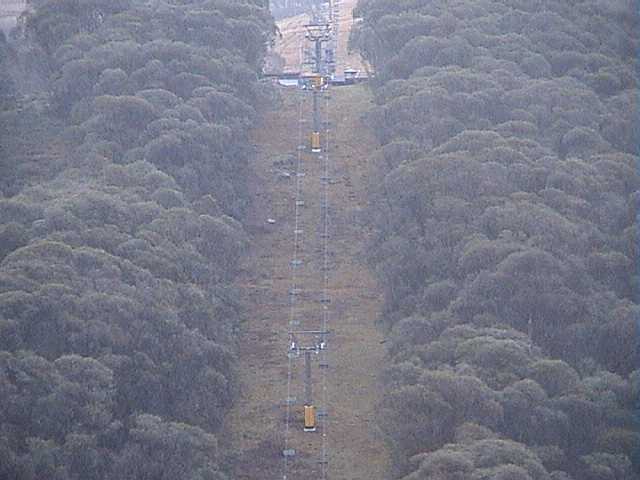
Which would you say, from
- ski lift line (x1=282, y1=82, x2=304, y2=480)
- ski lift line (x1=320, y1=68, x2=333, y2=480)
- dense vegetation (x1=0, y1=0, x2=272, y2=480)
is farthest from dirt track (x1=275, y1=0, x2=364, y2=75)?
ski lift line (x1=320, y1=68, x2=333, y2=480)

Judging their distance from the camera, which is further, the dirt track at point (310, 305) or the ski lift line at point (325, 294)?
the dirt track at point (310, 305)

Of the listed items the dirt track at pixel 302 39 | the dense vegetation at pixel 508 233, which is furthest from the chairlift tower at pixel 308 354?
the dirt track at pixel 302 39

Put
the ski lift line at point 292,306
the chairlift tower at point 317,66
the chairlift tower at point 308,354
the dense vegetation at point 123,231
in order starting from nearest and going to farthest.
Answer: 1. the dense vegetation at point 123,231
2. the ski lift line at point 292,306
3. the chairlift tower at point 308,354
4. the chairlift tower at point 317,66

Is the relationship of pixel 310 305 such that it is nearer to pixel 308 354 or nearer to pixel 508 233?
pixel 308 354

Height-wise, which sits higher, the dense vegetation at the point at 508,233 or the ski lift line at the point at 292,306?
the dense vegetation at the point at 508,233

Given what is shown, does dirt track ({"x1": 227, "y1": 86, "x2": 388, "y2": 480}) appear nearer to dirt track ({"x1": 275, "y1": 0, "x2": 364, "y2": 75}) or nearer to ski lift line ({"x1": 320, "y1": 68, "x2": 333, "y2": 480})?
ski lift line ({"x1": 320, "y1": 68, "x2": 333, "y2": 480})

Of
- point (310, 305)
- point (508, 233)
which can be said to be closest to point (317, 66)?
point (310, 305)

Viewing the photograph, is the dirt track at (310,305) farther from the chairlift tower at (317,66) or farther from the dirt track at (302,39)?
the dirt track at (302,39)

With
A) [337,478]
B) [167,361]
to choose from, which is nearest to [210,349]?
[167,361]
